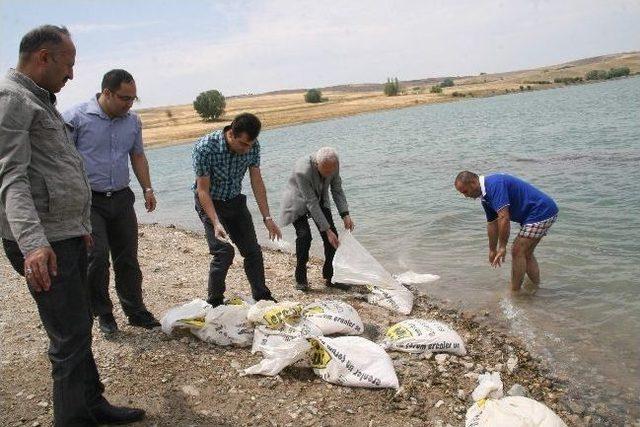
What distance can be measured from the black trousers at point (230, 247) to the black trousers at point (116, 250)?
0.61m

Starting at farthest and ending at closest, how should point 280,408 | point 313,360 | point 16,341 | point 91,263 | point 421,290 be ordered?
point 421,290 < point 16,341 < point 91,263 < point 313,360 < point 280,408

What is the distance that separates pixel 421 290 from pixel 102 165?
3889 millimetres

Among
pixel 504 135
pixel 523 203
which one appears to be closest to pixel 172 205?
pixel 523 203

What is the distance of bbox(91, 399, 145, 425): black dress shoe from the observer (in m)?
3.02

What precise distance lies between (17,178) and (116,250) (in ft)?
6.69

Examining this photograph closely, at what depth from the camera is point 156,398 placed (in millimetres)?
3404

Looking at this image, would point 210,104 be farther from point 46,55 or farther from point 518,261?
point 46,55

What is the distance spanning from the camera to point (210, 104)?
69.8 meters

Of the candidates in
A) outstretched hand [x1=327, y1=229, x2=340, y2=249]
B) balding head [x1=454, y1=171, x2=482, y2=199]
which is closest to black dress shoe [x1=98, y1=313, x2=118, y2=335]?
outstretched hand [x1=327, y1=229, x2=340, y2=249]

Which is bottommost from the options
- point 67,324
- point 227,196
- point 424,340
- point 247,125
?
point 424,340

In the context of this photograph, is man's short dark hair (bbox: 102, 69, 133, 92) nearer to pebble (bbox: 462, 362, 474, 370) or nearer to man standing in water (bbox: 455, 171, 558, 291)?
man standing in water (bbox: 455, 171, 558, 291)

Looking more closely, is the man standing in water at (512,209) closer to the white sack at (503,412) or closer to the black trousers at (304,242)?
the black trousers at (304,242)

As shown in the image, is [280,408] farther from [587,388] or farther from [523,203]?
[523,203]

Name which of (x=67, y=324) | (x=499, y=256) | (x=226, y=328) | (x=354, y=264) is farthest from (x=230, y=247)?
(x=499, y=256)
